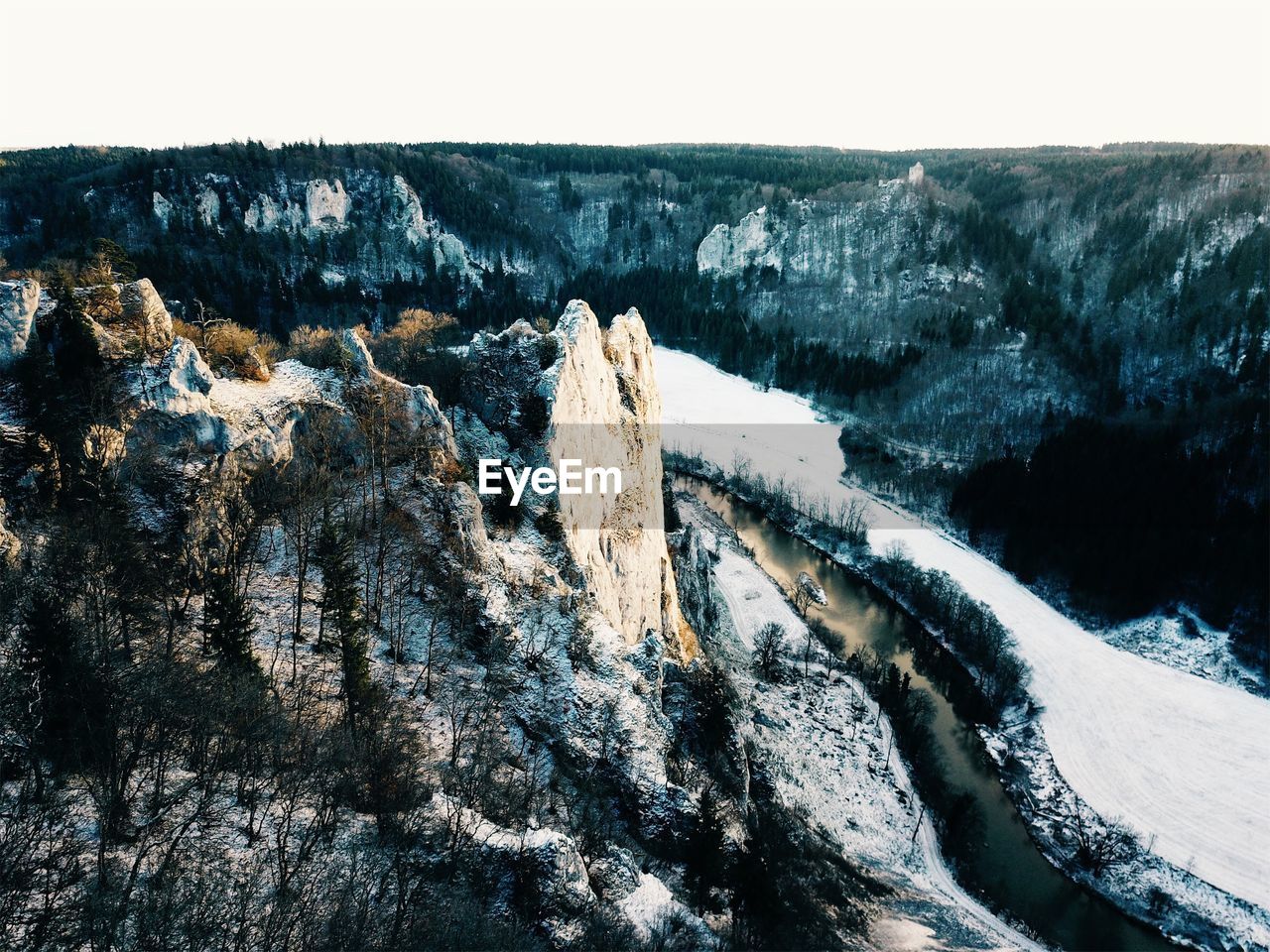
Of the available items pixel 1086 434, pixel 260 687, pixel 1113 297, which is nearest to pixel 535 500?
pixel 260 687

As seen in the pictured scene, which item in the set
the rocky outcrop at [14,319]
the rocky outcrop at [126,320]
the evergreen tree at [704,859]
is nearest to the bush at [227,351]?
the rocky outcrop at [126,320]

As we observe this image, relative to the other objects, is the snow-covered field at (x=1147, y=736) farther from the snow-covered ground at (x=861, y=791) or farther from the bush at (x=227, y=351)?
the bush at (x=227, y=351)

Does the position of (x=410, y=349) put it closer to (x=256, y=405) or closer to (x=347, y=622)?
(x=256, y=405)

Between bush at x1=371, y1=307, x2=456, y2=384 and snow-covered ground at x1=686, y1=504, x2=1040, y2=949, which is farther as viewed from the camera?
bush at x1=371, y1=307, x2=456, y2=384

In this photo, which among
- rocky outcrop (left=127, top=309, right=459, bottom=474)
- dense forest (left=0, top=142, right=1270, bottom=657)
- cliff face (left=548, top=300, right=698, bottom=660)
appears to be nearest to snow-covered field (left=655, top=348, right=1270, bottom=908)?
dense forest (left=0, top=142, right=1270, bottom=657)

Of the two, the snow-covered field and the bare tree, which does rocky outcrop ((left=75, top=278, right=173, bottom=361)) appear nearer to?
the bare tree
